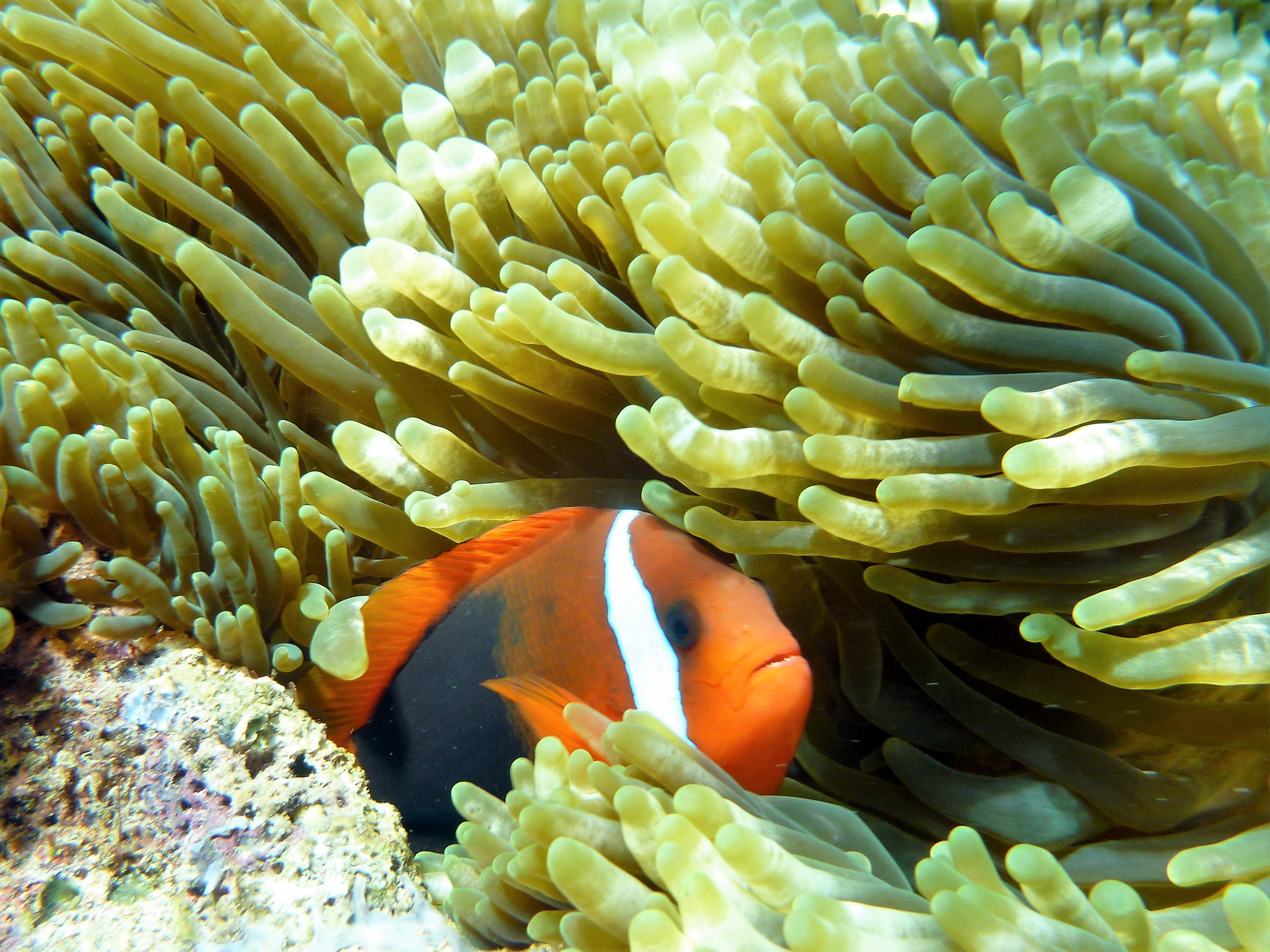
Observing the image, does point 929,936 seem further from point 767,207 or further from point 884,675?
point 767,207

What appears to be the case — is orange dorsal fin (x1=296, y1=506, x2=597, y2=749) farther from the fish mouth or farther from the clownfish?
the fish mouth

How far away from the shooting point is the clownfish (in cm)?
82

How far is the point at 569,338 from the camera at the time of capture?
0.81 meters

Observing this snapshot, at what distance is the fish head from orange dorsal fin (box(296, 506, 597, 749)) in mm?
132

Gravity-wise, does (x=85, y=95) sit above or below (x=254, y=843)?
above

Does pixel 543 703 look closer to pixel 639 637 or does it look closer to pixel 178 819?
pixel 639 637

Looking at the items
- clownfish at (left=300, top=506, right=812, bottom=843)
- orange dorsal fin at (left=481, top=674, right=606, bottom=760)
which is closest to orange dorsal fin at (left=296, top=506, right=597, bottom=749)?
clownfish at (left=300, top=506, right=812, bottom=843)

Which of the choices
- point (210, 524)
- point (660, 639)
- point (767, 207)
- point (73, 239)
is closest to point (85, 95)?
point (73, 239)

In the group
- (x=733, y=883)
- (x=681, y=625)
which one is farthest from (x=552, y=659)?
(x=733, y=883)

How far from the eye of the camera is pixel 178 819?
2.91 ft

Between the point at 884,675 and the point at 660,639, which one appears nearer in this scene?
the point at 660,639

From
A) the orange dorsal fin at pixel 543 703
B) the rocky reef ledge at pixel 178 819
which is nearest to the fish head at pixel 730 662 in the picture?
the orange dorsal fin at pixel 543 703

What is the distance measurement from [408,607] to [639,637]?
0.93 ft

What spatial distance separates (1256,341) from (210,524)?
3.47ft
